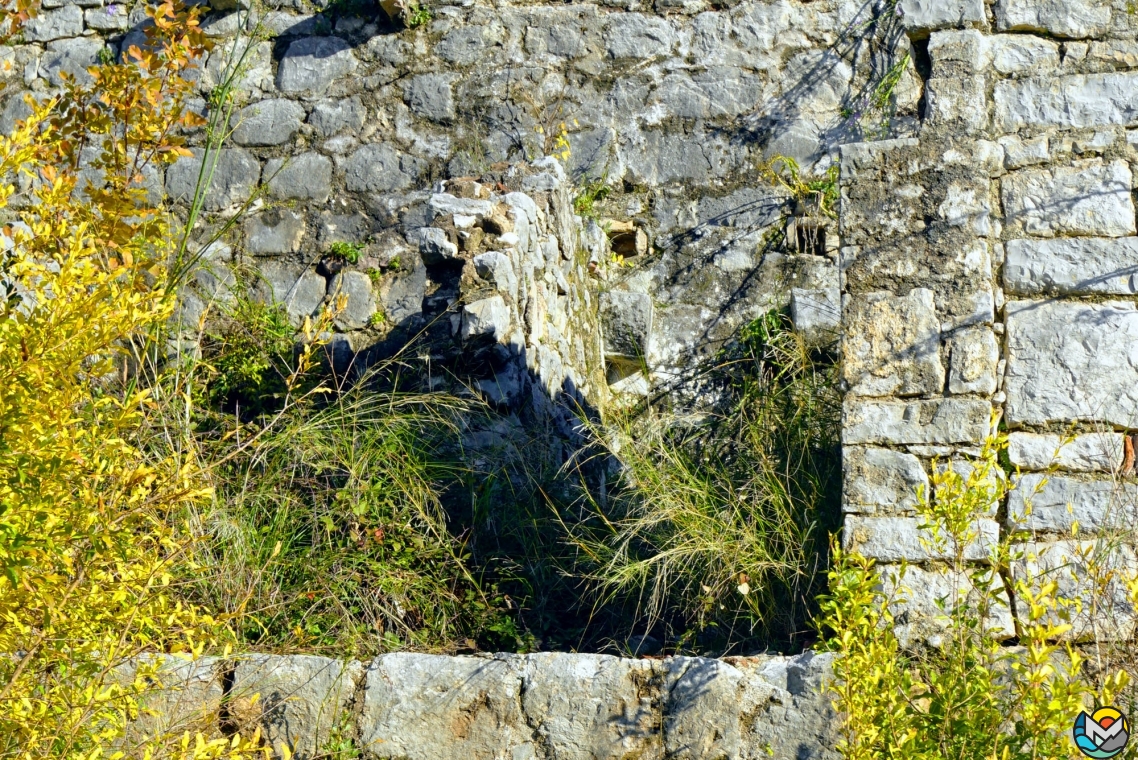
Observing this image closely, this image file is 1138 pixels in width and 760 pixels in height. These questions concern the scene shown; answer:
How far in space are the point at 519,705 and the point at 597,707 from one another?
21 centimetres

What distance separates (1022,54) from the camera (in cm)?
359

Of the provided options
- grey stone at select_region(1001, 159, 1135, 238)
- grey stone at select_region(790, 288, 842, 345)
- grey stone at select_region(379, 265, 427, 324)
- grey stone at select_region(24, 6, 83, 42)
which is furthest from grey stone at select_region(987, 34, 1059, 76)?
grey stone at select_region(24, 6, 83, 42)

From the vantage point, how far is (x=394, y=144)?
6.65 meters

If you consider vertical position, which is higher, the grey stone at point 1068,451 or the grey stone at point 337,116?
the grey stone at point 337,116

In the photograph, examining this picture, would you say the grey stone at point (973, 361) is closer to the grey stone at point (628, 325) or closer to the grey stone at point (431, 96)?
the grey stone at point (628, 325)

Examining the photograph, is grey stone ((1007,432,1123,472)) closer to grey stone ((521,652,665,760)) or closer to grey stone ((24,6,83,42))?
grey stone ((521,652,665,760))

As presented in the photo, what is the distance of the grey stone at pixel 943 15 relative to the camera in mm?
3611

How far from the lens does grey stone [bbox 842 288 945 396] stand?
3.35 m

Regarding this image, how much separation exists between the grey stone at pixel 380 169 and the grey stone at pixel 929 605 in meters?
4.06

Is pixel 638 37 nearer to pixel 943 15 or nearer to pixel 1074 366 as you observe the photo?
pixel 943 15

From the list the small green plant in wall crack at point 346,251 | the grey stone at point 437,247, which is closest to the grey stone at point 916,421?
the grey stone at point 437,247

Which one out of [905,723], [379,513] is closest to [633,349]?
[379,513]

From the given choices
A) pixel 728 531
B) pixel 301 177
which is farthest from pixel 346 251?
pixel 728 531

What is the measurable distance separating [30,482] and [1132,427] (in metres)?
2.64
